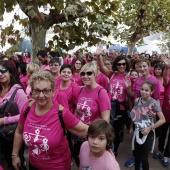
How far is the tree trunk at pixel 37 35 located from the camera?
4.67 m

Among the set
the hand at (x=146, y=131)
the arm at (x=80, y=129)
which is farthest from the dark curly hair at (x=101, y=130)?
the hand at (x=146, y=131)

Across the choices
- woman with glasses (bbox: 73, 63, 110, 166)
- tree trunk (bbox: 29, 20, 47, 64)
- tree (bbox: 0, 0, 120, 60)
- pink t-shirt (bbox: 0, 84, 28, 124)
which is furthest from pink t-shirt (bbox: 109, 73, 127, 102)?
pink t-shirt (bbox: 0, 84, 28, 124)

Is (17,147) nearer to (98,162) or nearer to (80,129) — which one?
(80,129)

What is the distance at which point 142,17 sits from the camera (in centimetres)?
1164

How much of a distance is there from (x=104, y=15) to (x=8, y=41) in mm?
1875

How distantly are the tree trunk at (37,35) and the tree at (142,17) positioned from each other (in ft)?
21.0

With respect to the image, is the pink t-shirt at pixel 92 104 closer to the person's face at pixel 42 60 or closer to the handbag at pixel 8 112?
the handbag at pixel 8 112

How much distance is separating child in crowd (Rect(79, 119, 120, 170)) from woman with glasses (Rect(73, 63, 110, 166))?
88 centimetres

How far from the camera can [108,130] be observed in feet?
7.11

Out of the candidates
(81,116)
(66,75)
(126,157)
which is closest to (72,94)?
(66,75)

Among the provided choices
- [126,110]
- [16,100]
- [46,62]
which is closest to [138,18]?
[46,62]

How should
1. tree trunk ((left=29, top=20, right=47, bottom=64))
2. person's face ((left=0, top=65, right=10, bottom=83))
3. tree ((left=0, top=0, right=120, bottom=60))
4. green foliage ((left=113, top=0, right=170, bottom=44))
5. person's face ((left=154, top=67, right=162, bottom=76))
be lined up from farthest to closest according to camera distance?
1. green foliage ((left=113, top=0, right=170, bottom=44))
2. person's face ((left=154, top=67, right=162, bottom=76))
3. tree trunk ((left=29, top=20, right=47, bottom=64))
4. tree ((left=0, top=0, right=120, bottom=60))
5. person's face ((left=0, top=65, right=10, bottom=83))

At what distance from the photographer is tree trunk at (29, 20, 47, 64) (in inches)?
184

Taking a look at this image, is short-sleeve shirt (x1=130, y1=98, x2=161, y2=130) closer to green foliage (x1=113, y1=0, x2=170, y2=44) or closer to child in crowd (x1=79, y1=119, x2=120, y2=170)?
child in crowd (x1=79, y1=119, x2=120, y2=170)
